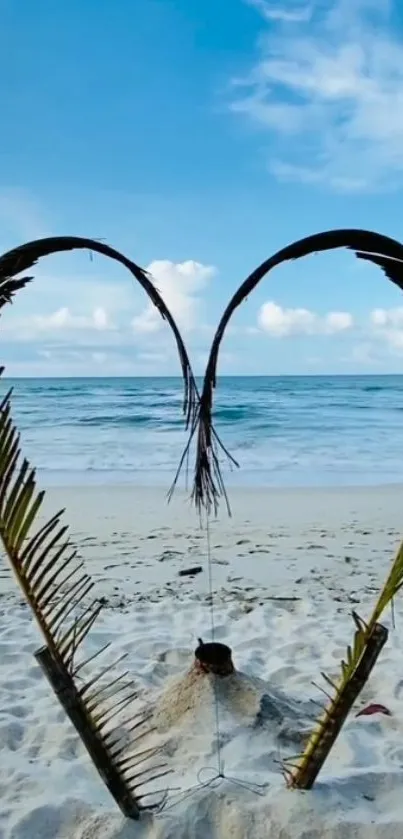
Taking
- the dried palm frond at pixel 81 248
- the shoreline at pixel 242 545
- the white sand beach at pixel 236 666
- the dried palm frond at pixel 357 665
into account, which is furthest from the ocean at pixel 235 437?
the dried palm frond at pixel 81 248

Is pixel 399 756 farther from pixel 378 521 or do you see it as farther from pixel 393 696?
pixel 378 521

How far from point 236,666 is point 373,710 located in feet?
2.70

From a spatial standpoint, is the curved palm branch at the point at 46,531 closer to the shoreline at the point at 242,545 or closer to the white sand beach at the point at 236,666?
the white sand beach at the point at 236,666

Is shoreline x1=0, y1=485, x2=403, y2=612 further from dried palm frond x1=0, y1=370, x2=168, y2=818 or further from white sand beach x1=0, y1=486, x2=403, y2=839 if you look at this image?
dried palm frond x1=0, y1=370, x2=168, y2=818

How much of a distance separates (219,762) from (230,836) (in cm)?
44

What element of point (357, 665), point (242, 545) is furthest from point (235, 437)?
point (357, 665)

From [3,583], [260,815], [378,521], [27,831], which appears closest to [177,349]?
[260,815]

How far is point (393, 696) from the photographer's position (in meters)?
3.42

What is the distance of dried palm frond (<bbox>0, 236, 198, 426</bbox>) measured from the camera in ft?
6.07

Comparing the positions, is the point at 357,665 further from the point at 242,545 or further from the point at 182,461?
the point at 242,545

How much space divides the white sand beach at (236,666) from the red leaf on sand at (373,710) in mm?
34

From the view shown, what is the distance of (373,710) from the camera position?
326 centimetres

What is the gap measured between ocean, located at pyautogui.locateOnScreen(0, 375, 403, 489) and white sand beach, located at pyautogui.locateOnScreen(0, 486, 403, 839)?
4.14 meters

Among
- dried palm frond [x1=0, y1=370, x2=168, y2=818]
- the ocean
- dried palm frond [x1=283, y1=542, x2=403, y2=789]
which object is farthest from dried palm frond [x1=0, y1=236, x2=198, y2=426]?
the ocean
